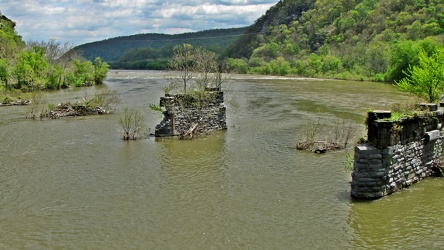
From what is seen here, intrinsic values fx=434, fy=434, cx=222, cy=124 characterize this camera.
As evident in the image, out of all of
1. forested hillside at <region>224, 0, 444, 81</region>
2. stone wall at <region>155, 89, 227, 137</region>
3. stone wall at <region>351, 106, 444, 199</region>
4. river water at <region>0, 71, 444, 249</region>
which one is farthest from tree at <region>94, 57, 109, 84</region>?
stone wall at <region>351, 106, 444, 199</region>

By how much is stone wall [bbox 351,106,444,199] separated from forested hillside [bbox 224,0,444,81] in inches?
2128

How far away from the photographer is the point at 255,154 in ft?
82.3

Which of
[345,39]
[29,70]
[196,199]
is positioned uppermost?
[345,39]

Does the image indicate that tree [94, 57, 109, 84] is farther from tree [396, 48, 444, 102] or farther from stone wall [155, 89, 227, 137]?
A: tree [396, 48, 444, 102]

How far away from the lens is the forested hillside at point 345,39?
303 feet

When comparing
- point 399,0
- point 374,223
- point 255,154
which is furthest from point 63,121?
point 399,0

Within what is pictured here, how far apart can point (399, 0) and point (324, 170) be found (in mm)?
124862

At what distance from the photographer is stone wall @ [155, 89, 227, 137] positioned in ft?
96.5

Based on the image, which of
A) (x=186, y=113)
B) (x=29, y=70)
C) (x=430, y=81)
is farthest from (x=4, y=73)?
(x=430, y=81)

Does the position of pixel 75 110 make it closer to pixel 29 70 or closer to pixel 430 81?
pixel 29 70

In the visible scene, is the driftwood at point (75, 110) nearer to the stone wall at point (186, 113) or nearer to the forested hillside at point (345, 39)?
the stone wall at point (186, 113)

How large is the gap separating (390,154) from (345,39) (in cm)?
12520

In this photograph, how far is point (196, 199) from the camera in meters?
17.8

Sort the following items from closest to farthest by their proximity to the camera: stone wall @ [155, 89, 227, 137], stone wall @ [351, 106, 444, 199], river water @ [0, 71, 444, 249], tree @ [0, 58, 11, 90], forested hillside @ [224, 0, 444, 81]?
river water @ [0, 71, 444, 249], stone wall @ [351, 106, 444, 199], stone wall @ [155, 89, 227, 137], tree @ [0, 58, 11, 90], forested hillside @ [224, 0, 444, 81]
